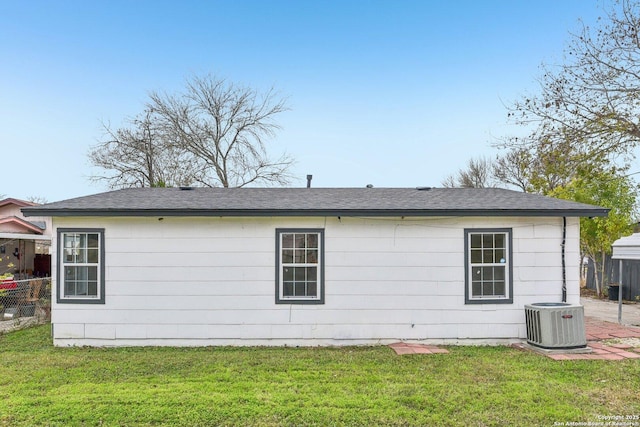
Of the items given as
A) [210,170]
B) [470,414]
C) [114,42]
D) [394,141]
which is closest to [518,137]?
[470,414]

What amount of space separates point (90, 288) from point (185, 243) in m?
1.80

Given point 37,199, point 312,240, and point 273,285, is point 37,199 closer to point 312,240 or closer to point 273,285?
point 273,285

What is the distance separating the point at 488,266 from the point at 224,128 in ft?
68.1

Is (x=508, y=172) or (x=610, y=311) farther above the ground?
(x=508, y=172)

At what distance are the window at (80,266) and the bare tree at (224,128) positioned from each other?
53.6 feet

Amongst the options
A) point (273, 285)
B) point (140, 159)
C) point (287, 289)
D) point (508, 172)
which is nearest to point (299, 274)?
point (287, 289)

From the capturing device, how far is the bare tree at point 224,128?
77.3 feet

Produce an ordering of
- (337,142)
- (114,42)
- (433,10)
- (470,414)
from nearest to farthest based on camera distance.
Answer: (470,414) → (433,10) → (114,42) → (337,142)

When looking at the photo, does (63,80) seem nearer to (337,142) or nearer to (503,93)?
(337,142)

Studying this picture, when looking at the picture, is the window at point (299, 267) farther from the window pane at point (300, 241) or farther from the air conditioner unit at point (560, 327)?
the air conditioner unit at point (560, 327)

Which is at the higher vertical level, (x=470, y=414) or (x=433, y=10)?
(x=433, y=10)

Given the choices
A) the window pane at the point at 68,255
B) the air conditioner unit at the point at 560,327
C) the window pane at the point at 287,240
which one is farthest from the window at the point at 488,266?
the window pane at the point at 68,255

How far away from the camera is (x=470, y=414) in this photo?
389 centimetres

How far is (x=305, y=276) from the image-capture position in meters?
6.96
